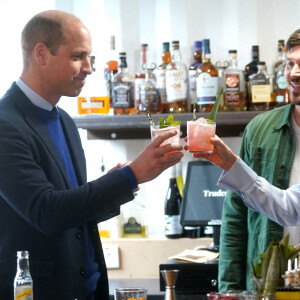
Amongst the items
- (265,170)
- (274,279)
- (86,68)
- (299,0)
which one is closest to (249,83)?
(299,0)

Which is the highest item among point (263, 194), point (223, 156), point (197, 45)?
point (197, 45)

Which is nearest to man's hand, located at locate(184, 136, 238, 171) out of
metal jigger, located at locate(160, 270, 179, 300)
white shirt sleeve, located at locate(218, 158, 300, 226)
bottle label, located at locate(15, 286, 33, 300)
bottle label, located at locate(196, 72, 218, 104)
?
white shirt sleeve, located at locate(218, 158, 300, 226)

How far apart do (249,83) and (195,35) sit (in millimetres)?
428

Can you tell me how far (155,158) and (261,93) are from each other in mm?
1411

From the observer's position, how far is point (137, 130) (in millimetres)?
3525

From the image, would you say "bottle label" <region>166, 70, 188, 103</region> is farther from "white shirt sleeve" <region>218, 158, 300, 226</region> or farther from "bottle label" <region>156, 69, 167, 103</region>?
"white shirt sleeve" <region>218, 158, 300, 226</region>

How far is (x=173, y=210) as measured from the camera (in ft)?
11.7

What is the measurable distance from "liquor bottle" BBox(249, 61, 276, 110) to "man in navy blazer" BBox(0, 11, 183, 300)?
1215 millimetres

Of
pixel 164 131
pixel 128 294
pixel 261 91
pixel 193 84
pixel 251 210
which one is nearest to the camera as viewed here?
pixel 128 294

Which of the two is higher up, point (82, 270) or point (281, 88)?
point (281, 88)

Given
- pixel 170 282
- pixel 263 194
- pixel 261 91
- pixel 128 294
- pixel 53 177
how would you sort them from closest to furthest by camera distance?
1. pixel 128 294
2. pixel 170 282
3. pixel 53 177
4. pixel 263 194
5. pixel 261 91

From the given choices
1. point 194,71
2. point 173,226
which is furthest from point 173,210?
point 194,71

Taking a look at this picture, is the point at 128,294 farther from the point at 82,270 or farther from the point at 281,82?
the point at 281,82

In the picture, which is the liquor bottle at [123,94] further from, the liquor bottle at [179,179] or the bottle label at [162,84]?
the liquor bottle at [179,179]
